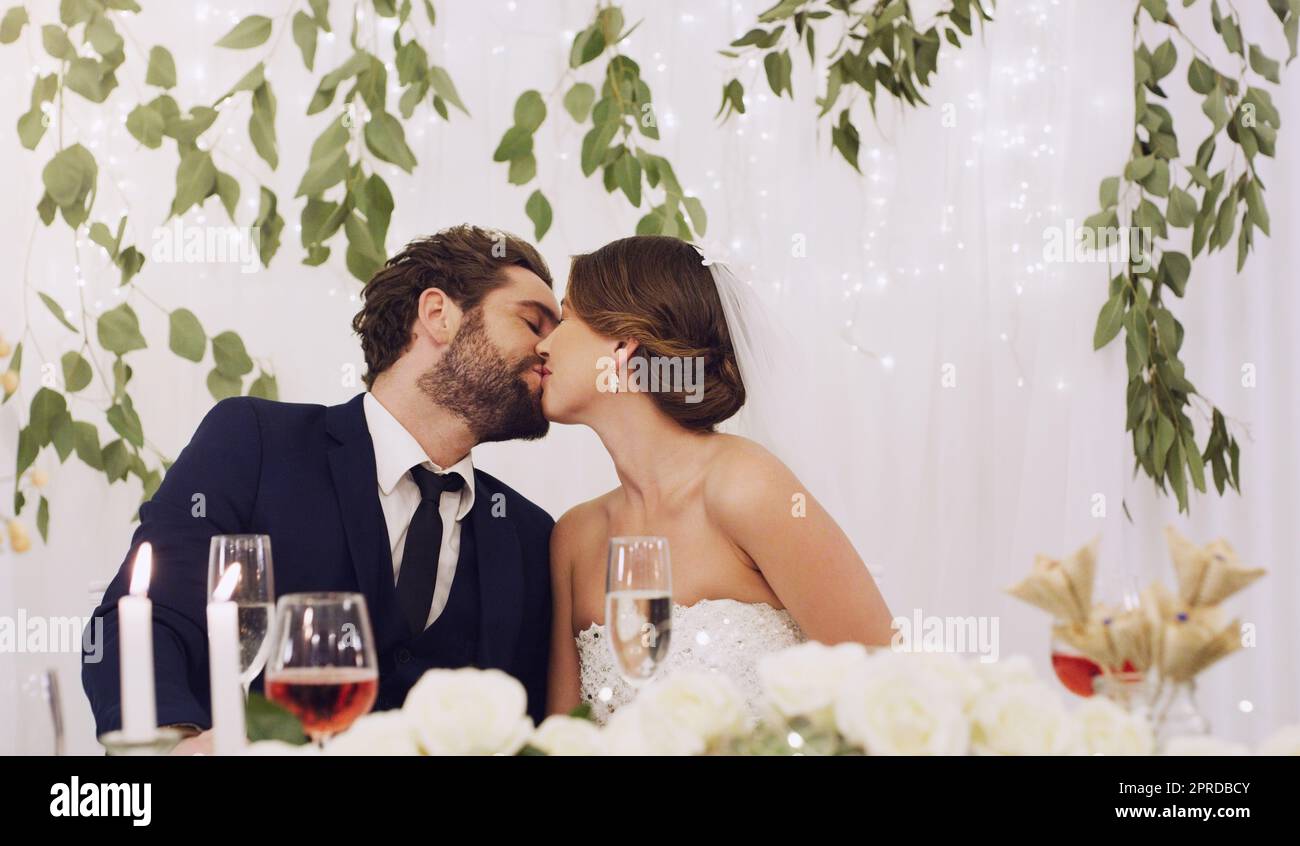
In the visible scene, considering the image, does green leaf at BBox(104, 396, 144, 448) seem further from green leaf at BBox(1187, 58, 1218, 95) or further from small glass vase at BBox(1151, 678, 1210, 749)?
green leaf at BBox(1187, 58, 1218, 95)

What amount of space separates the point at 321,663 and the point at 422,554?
44.4 inches

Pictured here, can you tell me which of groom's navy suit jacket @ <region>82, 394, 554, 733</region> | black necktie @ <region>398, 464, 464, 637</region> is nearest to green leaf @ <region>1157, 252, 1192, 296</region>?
groom's navy suit jacket @ <region>82, 394, 554, 733</region>

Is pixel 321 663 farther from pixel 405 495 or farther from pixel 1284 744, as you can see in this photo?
pixel 405 495

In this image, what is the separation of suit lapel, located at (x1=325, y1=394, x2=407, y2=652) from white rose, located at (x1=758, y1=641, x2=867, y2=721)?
49.3 inches

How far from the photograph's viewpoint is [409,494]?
214 centimetres

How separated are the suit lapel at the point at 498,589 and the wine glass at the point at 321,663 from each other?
1.07 m

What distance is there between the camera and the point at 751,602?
206 centimetres

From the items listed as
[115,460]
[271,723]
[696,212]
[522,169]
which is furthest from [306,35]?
[271,723]

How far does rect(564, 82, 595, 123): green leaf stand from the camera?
2318 mm

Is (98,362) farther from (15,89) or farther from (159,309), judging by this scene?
(15,89)

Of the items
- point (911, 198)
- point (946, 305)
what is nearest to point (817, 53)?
point (911, 198)

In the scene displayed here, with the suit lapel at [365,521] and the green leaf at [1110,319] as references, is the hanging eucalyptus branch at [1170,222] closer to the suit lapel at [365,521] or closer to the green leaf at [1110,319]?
the green leaf at [1110,319]
